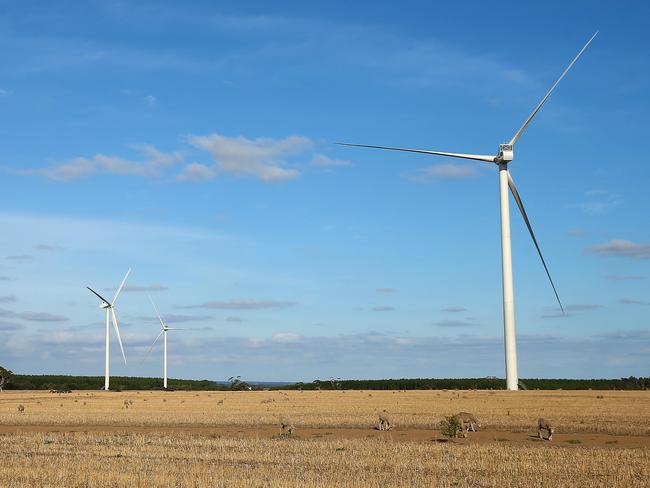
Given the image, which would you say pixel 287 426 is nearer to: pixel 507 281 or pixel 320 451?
pixel 320 451

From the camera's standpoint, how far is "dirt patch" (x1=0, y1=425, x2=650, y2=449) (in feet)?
129

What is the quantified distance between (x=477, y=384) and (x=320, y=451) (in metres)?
115

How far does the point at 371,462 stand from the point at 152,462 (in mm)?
8253

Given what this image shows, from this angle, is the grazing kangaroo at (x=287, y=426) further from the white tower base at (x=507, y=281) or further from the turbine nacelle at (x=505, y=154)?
the turbine nacelle at (x=505, y=154)

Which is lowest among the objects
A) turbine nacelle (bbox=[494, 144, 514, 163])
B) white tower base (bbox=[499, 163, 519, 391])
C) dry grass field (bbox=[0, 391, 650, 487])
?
dry grass field (bbox=[0, 391, 650, 487])

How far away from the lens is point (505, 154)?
86.1 metres

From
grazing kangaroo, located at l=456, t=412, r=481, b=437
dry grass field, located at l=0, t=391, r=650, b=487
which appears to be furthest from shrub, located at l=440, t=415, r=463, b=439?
dry grass field, located at l=0, t=391, r=650, b=487

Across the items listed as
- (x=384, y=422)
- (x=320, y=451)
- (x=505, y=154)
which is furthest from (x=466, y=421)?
(x=505, y=154)

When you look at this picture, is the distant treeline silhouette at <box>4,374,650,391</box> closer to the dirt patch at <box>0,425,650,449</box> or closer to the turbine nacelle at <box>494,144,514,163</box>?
the turbine nacelle at <box>494,144,514,163</box>

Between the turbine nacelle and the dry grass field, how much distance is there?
114 ft

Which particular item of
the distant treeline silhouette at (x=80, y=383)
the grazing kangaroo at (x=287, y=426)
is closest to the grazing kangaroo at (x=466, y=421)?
the grazing kangaroo at (x=287, y=426)

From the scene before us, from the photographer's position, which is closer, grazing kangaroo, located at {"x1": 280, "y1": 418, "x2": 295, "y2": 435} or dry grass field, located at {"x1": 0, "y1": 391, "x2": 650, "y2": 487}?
dry grass field, located at {"x1": 0, "y1": 391, "x2": 650, "y2": 487}

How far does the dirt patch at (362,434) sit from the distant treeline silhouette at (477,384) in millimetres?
82029

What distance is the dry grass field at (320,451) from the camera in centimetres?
2659
